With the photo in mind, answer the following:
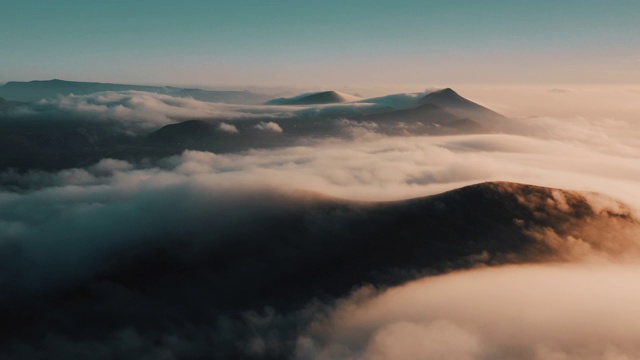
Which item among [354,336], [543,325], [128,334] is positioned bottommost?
[128,334]

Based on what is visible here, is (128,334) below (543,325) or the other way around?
below

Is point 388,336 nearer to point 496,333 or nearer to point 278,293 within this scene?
point 496,333

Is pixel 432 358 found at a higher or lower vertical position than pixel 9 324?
higher

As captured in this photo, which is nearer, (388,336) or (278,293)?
(388,336)

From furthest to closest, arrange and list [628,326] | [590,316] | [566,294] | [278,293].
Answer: [278,293], [566,294], [590,316], [628,326]

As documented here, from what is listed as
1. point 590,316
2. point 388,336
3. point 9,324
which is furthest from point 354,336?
point 9,324

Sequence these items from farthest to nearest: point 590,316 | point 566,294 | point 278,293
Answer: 1. point 278,293
2. point 566,294
3. point 590,316

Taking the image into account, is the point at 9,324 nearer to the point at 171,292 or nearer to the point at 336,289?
the point at 171,292

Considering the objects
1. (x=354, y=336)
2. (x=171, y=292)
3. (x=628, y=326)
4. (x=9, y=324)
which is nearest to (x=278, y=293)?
(x=354, y=336)

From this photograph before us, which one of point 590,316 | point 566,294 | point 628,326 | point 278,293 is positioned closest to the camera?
point 628,326
